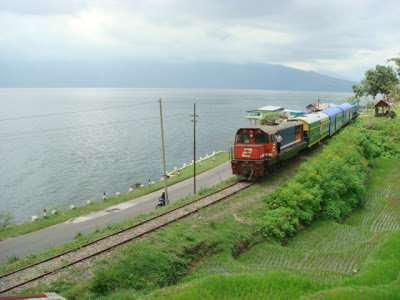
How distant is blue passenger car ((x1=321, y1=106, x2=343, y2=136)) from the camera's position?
44.6 m

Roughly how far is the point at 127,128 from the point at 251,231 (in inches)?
3257

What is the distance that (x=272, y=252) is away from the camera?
1584 centimetres

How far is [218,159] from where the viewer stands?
48.6 meters

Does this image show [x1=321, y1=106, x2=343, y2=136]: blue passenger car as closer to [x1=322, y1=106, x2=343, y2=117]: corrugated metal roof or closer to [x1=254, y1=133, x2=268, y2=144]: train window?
[x1=322, y1=106, x2=343, y2=117]: corrugated metal roof

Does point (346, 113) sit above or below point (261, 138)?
above

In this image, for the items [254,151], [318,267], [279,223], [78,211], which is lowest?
[78,211]

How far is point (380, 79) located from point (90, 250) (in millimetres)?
96563

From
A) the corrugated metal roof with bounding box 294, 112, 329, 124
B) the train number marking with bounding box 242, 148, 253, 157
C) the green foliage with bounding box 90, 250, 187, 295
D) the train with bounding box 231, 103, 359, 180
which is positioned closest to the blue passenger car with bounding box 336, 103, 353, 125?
the corrugated metal roof with bounding box 294, 112, 329, 124

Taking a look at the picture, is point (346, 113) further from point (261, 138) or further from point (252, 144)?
point (252, 144)

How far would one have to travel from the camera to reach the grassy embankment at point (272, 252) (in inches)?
436

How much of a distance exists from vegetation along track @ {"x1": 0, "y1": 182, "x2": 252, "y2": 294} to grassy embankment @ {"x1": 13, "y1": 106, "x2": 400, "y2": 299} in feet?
2.52

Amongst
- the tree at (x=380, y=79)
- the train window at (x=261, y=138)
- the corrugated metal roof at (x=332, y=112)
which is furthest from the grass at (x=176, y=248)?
the tree at (x=380, y=79)

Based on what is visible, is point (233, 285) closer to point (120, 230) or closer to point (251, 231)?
point (251, 231)

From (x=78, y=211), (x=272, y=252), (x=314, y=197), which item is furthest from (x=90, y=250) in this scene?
(x=78, y=211)
